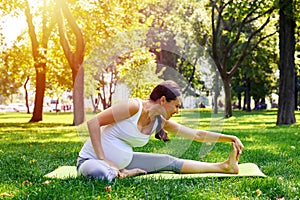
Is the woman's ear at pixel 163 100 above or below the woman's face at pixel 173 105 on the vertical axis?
above

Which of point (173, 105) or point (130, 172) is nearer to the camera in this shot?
→ point (173, 105)

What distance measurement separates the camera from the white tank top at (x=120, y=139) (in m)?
4.95

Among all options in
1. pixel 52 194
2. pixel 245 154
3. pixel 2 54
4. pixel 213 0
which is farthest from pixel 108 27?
pixel 52 194

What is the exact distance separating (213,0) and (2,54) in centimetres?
1180

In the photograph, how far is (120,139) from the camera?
16.6 feet

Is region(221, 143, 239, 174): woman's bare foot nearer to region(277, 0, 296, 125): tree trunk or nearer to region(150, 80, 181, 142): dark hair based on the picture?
region(150, 80, 181, 142): dark hair

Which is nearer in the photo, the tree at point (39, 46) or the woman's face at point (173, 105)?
the woman's face at point (173, 105)

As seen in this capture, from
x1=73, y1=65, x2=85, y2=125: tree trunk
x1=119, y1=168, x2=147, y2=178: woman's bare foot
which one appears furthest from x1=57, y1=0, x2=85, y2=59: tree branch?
x1=119, y1=168, x2=147, y2=178: woman's bare foot

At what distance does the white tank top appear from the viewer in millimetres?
4945

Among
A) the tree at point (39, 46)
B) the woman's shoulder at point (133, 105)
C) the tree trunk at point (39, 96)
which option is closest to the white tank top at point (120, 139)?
the woman's shoulder at point (133, 105)

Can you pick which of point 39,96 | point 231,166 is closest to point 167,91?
point 231,166

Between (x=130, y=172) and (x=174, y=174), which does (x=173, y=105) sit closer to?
(x=130, y=172)

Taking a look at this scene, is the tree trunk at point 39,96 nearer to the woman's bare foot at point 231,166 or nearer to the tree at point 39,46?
the tree at point 39,46

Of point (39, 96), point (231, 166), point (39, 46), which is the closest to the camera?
point (231, 166)
